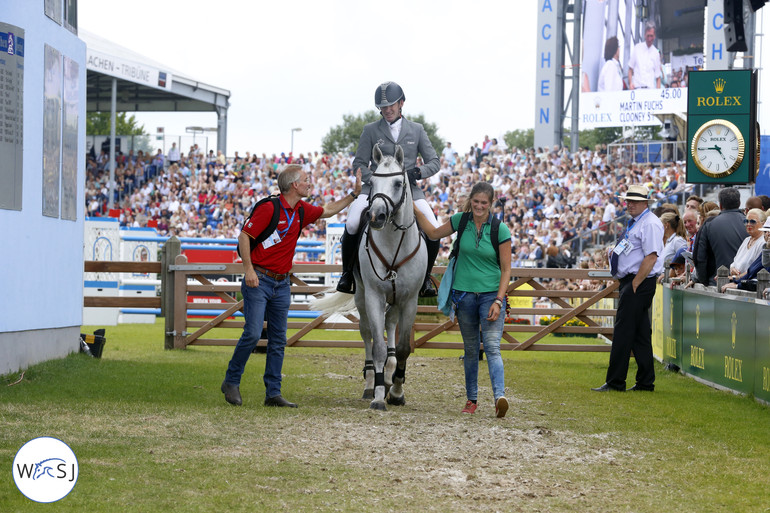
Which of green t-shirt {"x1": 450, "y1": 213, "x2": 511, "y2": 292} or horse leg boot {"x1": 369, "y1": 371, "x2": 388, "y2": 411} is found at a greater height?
green t-shirt {"x1": 450, "y1": 213, "x2": 511, "y2": 292}

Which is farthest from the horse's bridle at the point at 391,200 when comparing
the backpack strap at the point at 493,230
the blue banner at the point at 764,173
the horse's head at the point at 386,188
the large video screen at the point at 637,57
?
the large video screen at the point at 637,57

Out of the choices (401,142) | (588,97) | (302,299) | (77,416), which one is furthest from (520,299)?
(588,97)

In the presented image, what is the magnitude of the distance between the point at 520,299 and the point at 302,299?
218 inches

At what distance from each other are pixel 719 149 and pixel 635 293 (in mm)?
3739

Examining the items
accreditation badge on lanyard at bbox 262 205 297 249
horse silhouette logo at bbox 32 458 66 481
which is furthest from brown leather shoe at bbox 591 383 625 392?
horse silhouette logo at bbox 32 458 66 481

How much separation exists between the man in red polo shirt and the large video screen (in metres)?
36.3

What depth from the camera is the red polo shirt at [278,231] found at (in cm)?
929

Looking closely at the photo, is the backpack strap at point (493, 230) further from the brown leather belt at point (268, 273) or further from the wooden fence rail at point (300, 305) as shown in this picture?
the wooden fence rail at point (300, 305)

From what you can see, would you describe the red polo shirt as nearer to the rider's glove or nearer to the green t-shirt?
the rider's glove

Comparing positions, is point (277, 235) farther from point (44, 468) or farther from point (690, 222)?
point (690, 222)

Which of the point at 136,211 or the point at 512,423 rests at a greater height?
the point at 136,211

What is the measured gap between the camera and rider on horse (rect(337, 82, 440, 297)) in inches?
391

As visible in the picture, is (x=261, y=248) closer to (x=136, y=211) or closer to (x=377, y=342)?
(x=377, y=342)

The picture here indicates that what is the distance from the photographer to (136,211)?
129ft
